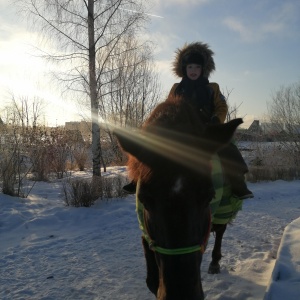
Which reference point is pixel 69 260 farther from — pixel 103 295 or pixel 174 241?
pixel 174 241

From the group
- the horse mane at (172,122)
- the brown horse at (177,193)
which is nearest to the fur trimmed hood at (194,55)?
the horse mane at (172,122)

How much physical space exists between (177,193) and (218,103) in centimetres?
248

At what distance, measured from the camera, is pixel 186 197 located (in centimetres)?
187

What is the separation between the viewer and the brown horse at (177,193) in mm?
1857

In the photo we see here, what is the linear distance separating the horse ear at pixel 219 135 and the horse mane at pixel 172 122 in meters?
0.11

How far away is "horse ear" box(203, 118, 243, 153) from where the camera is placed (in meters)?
2.09

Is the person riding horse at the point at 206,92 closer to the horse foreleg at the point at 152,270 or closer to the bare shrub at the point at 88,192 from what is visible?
the horse foreleg at the point at 152,270

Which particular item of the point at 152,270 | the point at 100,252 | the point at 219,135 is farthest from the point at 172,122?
the point at 100,252

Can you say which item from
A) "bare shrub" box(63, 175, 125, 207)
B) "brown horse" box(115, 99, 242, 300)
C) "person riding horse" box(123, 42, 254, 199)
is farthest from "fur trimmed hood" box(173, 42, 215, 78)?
"bare shrub" box(63, 175, 125, 207)

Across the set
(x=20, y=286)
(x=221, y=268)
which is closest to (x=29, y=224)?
(x=20, y=286)

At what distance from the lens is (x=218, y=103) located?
4.07 meters

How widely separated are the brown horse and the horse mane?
1 centimetres

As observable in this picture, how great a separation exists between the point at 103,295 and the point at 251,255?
94.9 inches

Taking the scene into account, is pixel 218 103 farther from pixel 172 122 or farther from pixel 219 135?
pixel 219 135
